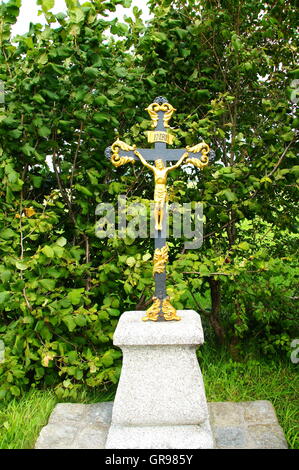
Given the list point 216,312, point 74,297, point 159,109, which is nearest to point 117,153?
point 159,109

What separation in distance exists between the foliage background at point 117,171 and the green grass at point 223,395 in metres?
0.11

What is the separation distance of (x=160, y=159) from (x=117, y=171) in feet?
2.80

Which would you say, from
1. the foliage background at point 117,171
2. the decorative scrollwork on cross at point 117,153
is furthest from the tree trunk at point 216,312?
the decorative scrollwork on cross at point 117,153

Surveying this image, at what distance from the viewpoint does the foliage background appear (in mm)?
2896

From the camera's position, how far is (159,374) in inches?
98.0

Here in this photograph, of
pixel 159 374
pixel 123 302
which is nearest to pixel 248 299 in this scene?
pixel 123 302

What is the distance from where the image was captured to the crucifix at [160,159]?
2.66 metres

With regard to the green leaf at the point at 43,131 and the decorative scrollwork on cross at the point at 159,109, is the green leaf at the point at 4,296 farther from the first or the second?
the decorative scrollwork on cross at the point at 159,109

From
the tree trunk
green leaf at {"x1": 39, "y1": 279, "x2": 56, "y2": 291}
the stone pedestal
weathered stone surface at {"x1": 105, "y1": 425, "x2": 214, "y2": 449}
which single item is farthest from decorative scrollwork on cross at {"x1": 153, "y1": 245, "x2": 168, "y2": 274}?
the tree trunk

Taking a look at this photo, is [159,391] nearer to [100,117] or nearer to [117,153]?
[117,153]

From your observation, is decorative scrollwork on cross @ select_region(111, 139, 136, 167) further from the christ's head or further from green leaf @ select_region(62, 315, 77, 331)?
green leaf @ select_region(62, 315, 77, 331)

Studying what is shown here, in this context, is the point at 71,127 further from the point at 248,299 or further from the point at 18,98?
the point at 248,299

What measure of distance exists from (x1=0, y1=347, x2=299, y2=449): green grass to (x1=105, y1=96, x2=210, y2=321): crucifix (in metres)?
0.94
